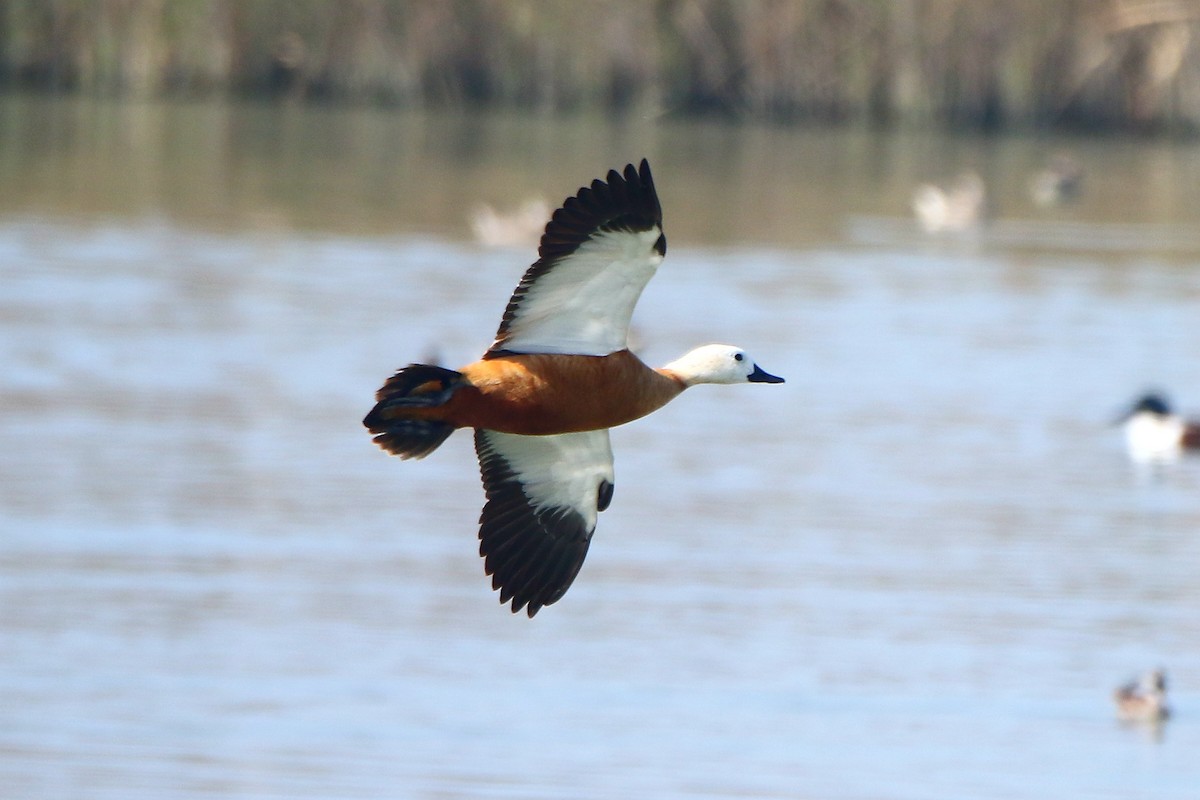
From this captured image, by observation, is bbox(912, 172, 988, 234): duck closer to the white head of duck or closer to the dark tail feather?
the white head of duck

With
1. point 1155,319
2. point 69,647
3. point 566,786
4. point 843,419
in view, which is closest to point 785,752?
point 566,786

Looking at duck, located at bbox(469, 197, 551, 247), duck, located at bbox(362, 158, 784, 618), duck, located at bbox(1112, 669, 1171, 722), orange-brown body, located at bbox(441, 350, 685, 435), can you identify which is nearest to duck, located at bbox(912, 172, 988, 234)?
duck, located at bbox(469, 197, 551, 247)

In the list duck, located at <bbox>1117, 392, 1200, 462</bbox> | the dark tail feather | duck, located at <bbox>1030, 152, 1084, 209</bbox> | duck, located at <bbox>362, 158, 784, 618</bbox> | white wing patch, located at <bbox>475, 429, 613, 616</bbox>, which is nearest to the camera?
the dark tail feather

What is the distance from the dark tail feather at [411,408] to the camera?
475 centimetres

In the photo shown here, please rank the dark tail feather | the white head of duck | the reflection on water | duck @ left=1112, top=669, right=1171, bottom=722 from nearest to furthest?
the dark tail feather, the white head of duck, the reflection on water, duck @ left=1112, top=669, right=1171, bottom=722

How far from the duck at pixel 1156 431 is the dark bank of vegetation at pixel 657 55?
15.8 metres

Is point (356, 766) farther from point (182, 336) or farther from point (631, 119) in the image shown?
point (631, 119)

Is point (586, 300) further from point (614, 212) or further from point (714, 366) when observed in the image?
point (714, 366)

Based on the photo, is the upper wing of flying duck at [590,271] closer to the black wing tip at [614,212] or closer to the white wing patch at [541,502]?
the black wing tip at [614,212]

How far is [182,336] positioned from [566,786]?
8.71m

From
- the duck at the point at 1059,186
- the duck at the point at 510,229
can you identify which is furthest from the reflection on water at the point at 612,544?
the duck at the point at 1059,186

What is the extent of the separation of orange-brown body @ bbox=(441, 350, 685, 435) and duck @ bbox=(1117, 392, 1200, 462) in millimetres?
9001

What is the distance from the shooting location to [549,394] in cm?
492

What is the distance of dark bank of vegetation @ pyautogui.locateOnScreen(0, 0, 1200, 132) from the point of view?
1150 inches
